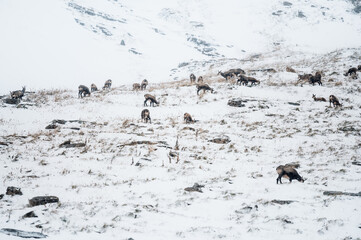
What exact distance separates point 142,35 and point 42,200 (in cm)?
7808

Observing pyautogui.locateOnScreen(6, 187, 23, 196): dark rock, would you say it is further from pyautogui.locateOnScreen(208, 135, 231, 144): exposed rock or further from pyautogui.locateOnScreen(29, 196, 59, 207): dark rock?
pyautogui.locateOnScreen(208, 135, 231, 144): exposed rock

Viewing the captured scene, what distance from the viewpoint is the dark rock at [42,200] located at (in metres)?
6.50

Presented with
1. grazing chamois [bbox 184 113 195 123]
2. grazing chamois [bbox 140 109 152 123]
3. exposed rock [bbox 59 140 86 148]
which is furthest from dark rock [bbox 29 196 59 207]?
grazing chamois [bbox 184 113 195 123]

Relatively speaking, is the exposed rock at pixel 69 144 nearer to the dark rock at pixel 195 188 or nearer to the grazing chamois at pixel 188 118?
the dark rock at pixel 195 188

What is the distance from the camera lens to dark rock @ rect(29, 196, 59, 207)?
650 cm

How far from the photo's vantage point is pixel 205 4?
354ft

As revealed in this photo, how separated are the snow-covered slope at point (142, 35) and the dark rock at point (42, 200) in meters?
31.3

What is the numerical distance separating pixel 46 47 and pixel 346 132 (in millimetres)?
56894

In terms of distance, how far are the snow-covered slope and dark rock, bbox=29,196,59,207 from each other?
103ft

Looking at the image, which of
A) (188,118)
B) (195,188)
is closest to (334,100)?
(188,118)

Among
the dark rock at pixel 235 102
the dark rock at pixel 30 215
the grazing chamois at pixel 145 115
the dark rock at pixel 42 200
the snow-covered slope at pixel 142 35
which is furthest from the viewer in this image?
the snow-covered slope at pixel 142 35

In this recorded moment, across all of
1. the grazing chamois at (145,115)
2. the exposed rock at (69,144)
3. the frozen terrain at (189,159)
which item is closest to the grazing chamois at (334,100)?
the frozen terrain at (189,159)

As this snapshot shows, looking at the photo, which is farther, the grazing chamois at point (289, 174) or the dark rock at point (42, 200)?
the grazing chamois at point (289, 174)

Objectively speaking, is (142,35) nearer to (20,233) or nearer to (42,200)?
(42,200)
